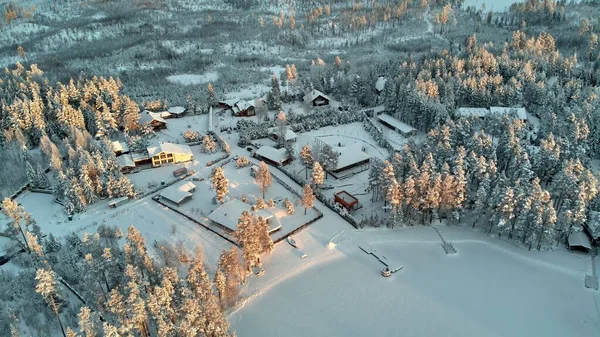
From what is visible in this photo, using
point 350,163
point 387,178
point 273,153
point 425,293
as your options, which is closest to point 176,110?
point 273,153

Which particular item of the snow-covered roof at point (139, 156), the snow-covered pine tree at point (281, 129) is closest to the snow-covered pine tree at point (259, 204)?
the snow-covered pine tree at point (281, 129)

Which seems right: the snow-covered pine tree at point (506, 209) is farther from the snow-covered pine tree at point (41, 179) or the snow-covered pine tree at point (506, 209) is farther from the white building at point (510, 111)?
the snow-covered pine tree at point (41, 179)

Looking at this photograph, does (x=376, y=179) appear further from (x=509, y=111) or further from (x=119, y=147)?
(x=119, y=147)

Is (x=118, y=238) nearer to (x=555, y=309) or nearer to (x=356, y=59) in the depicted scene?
(x=555, y=309)

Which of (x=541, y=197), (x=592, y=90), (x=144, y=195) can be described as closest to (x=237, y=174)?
(x=144, y=195)

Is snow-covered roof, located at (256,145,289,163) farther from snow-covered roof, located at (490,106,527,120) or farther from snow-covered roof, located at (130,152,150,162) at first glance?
snow-covered roof, located at (490,106,527,120)

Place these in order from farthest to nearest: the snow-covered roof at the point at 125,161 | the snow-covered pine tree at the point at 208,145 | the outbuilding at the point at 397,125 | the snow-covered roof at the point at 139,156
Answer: the outbuilding at the point at 397,125 < the snow-covered pine tree at the point at 208,145 < the snow-covered roof at the point at 139,156 < the snow-covered roof at the point at 125,161

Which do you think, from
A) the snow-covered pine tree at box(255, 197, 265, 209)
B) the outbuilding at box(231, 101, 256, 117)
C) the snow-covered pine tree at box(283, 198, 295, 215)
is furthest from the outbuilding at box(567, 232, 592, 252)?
the outbuilding at box(231, 101, 256, 117)

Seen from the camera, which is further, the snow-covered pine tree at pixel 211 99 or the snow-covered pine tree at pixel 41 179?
the snow-covered pine tree at pixel 211 99
